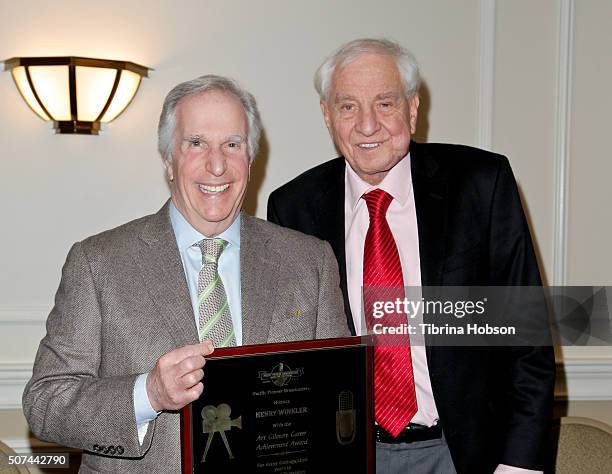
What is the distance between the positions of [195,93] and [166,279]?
19.0 inches

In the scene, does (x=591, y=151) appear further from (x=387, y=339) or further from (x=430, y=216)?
(x=387, y=339)

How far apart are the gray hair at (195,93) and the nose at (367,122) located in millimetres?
397

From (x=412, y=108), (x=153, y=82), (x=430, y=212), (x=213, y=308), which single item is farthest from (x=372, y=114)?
(x=153, y=82)

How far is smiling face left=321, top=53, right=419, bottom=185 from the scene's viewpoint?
2607 mm

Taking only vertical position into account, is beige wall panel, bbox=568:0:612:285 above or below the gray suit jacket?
above

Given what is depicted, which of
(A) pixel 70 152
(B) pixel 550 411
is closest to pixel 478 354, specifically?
(B) pixel 550 411

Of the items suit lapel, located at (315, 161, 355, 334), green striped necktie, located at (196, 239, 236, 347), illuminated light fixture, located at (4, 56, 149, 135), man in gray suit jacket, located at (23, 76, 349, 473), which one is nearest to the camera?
man in gray suit jacket, located at (23, 76, 349, 473)

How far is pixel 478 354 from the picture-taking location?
2598 mm

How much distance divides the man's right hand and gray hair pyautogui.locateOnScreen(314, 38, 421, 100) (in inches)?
43.5

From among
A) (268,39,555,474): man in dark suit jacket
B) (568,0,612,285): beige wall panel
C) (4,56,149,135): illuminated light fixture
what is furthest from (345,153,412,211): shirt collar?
(568,0,612,285): beige wall panel

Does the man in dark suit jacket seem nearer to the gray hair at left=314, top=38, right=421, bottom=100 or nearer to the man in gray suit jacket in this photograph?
the gray hair at left=314, top=38, right=421, bottom=100

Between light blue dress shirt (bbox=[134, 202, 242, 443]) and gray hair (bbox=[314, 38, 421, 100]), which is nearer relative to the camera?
light blue dress shirt (bbox=[134, 202, 242, 443])

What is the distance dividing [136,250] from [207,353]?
42 centimetres

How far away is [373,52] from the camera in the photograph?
264cm
